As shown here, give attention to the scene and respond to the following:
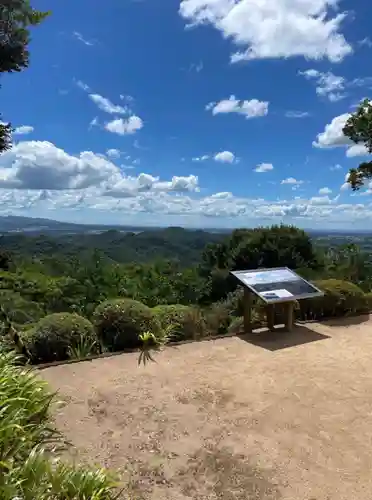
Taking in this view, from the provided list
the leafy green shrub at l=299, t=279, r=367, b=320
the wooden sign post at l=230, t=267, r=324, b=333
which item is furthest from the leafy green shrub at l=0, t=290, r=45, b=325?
the leafy green shrub at l=299, t=279, r=367, b=320

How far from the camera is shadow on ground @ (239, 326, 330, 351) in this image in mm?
7004

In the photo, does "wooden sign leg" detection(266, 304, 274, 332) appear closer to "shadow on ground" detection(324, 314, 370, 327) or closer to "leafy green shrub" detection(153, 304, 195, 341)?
"shadow on ground" detection(324, 314, 370, 327)

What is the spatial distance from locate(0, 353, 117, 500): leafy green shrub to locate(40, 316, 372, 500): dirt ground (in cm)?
39

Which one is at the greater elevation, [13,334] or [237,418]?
[13,334]

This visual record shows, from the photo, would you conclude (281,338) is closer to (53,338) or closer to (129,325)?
(129,325)

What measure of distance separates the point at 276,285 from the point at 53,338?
371cm

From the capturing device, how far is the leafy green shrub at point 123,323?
6945 mm

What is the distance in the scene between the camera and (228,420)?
4.50 metres

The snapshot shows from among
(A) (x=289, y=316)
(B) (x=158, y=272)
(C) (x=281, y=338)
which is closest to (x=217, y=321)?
(A) (x=289, y=316)

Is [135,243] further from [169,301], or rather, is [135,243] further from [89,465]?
[89,465]

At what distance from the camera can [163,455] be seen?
3.83 metres

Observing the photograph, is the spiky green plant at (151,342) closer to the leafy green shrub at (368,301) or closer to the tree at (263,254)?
the leafy green shrub at (368,301)

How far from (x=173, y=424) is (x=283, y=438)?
1.03 meters

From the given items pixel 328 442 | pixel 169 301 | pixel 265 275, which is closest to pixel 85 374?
pixel 328 442
